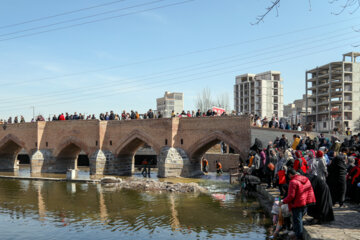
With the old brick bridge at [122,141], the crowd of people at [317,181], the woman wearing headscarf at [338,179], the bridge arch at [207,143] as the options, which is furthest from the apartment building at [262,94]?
the woman wearing headscarf at [338,179]

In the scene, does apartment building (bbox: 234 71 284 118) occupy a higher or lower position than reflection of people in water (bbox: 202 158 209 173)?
higher

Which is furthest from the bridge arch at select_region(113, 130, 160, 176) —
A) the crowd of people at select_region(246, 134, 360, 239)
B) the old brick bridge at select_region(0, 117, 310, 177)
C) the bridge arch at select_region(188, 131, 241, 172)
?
the crowd of people at select_region(246, 134, 360, 239)

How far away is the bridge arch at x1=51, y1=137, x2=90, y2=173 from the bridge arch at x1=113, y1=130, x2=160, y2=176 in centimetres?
260

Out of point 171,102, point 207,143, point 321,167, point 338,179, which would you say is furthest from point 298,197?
point 171,102

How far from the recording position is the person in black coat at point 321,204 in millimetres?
7332

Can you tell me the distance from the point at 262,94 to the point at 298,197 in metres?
60.2

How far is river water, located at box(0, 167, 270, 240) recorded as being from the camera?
9.55m

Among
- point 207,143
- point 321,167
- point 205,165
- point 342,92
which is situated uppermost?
point 342,92

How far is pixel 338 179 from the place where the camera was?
8930mm

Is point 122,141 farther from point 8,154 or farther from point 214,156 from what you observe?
point 8,154

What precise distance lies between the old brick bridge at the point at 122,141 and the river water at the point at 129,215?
6.11 m

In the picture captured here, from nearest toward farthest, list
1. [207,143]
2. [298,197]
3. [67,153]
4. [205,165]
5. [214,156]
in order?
[298,197] < [207,143] < [205,165] < [214,156] < [67,153]

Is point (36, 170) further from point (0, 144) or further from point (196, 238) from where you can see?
point (196, 238)

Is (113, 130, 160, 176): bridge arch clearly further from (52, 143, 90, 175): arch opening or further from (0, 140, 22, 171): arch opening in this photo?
(0, 140, 22, 171): arch opening
